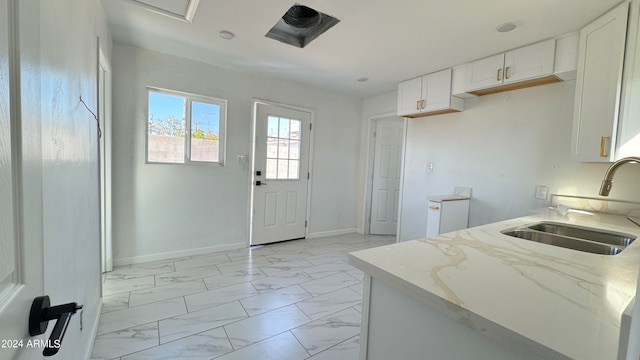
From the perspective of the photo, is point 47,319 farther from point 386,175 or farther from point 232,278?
point 386,175

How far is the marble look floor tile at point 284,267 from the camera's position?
2.90 metres

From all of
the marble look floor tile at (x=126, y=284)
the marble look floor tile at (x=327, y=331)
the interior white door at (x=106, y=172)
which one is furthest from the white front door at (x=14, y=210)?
the interior white door at (x=106, y=172)

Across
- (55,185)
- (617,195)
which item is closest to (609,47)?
(617,195)

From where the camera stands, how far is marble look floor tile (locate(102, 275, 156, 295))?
2.33 m

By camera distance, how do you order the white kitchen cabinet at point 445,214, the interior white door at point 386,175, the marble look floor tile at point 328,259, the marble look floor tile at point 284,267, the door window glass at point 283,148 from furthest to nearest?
the interior white door at point 386,175
the door window glass at point 283,148
the marble look floor tile at point 328,259
the marble look floor tile at point 284,267
the white kitchen cabinet at point 445,214

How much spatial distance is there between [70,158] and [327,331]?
6.06ft

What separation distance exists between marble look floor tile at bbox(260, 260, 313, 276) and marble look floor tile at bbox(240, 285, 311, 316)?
0.42m

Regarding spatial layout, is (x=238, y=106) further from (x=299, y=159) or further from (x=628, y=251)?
(x=628, y=251)

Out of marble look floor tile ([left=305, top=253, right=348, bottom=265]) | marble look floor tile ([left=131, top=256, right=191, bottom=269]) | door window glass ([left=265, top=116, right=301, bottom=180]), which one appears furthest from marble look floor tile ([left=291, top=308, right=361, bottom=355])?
door window glass ([left=265, top=116, right=301, bottom=180])

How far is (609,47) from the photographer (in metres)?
1.84

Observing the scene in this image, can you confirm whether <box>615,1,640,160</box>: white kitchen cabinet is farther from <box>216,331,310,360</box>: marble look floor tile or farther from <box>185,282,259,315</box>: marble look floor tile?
<box>185,282,259,315</box>: marble look floor tile

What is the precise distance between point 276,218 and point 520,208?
3.04 m

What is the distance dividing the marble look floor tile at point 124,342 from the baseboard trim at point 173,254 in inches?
53.1

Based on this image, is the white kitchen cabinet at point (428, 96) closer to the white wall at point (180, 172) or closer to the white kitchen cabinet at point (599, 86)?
the white kitchen cabinet at point (599, 86)
